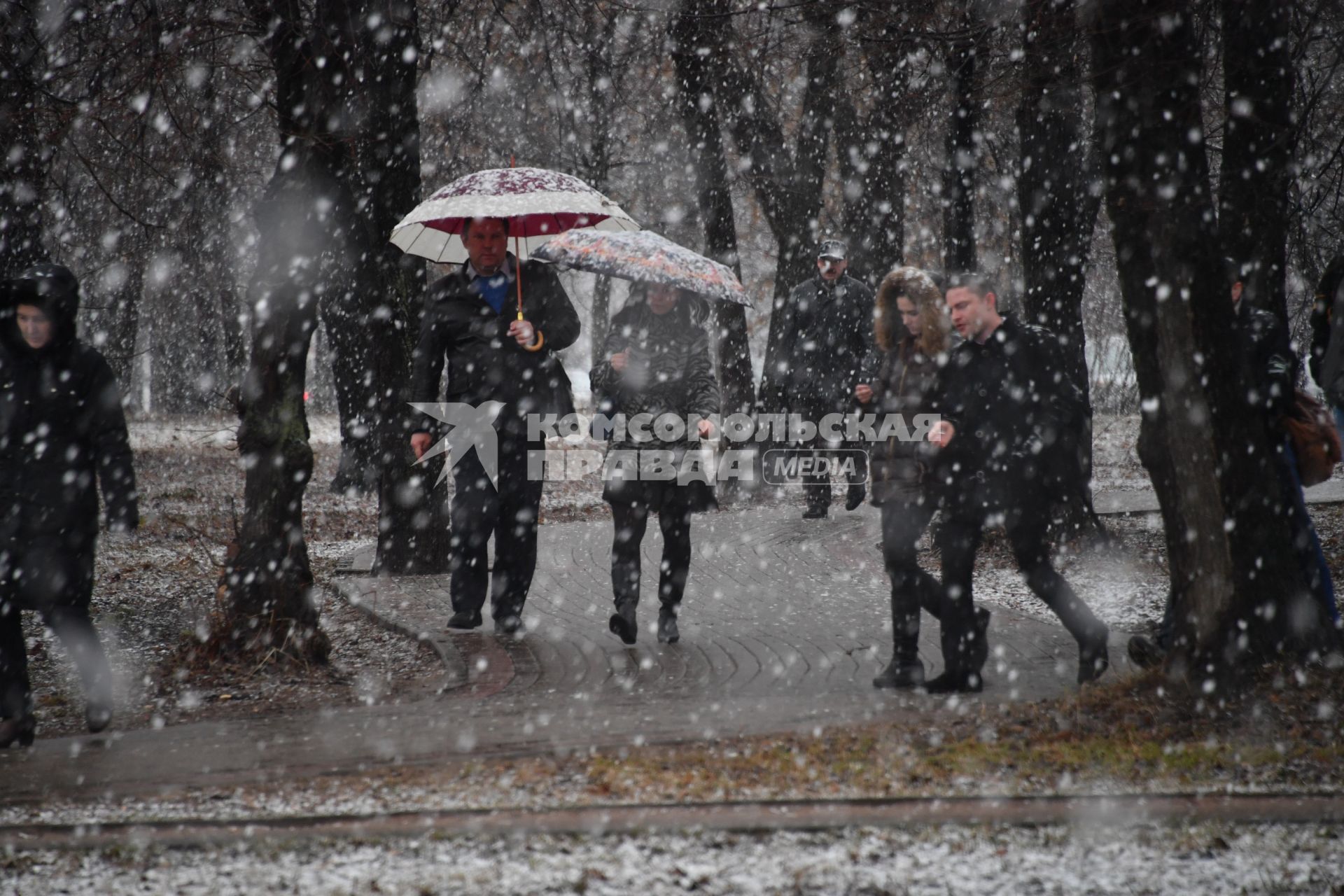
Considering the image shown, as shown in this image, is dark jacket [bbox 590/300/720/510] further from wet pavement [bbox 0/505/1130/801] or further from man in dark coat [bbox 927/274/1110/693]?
man in dark coat [bbox 927/274/1110/693]

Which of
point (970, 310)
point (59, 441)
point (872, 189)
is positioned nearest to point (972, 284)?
point (970, 310)

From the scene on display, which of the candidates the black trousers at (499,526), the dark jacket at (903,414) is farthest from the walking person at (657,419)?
the dark jacket at (903,414)

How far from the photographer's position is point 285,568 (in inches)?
266

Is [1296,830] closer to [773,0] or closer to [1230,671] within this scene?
[1230,671]

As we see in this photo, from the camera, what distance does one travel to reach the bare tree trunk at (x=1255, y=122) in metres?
5.85

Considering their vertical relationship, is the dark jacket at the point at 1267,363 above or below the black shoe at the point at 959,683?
above

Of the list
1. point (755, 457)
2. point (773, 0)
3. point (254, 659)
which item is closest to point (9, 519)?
point (254, 659)

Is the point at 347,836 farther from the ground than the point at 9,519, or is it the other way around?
the point at 9,519

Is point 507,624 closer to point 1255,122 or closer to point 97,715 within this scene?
point 97,715

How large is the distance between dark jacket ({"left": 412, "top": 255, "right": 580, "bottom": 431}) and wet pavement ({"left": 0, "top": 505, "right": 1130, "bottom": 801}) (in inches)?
53.4

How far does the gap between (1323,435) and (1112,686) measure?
136cm

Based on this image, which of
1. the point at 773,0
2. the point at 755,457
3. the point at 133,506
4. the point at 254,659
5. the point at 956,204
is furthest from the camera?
the point at 755,457

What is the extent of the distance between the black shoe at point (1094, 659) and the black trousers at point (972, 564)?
2 cm

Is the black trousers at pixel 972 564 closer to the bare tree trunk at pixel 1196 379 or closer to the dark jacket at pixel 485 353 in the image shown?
the bare tree trunk at pixel 1196 379
